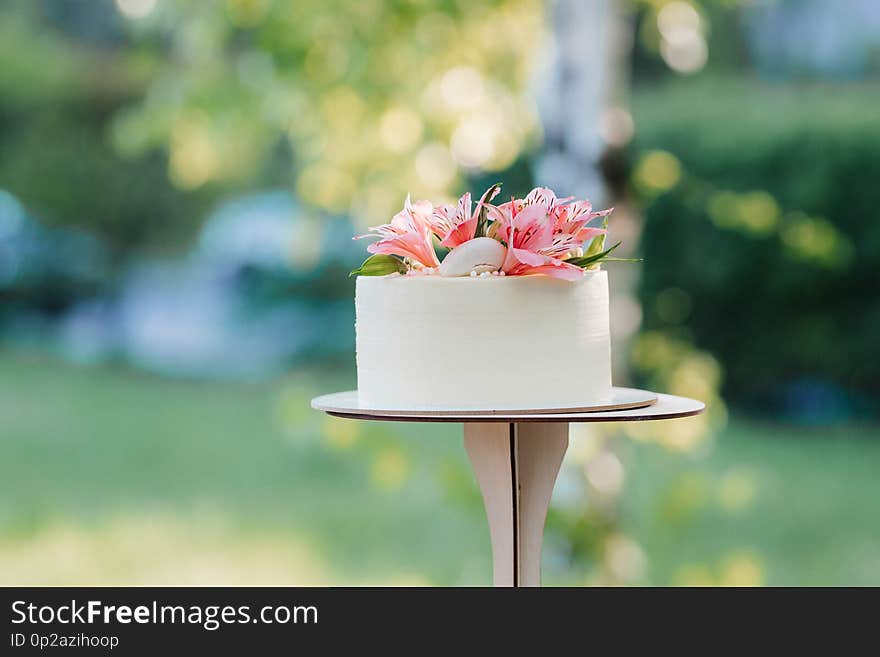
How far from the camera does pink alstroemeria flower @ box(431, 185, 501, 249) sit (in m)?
1.86

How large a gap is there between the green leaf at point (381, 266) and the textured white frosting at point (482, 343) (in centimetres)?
3

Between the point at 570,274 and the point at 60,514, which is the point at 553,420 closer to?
the point at 570,274

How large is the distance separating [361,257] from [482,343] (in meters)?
6.72

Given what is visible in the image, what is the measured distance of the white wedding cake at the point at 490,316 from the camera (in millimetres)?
1815

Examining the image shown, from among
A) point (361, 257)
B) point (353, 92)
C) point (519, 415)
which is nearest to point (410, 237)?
point (519, 415)

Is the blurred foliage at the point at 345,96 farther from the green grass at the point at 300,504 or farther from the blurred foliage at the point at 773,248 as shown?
the blurred foliage at the point at 773,248

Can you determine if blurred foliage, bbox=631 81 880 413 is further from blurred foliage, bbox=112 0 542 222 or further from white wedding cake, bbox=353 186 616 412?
→ white wedding cake, bbox=353 186 616 412

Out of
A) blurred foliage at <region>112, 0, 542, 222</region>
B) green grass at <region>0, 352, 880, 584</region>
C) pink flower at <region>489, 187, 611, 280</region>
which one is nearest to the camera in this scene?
pink flower at <region>489, 187, 611, 280</region>

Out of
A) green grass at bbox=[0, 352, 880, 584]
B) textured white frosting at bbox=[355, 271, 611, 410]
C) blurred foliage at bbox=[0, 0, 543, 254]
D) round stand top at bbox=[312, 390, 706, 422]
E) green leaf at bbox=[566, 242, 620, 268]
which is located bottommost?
green grass at bbox=[0, 352, 880, 584]

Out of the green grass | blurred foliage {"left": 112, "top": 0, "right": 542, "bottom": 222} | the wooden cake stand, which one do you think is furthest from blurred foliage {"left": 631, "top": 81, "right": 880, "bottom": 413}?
the wooden cake stand

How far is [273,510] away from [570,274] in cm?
517

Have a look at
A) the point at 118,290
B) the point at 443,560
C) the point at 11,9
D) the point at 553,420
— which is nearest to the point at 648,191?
the point at 553,420

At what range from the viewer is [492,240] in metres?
1.83

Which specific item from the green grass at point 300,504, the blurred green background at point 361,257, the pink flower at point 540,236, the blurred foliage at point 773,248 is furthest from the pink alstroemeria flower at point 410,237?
the blurred foliage at point 773,248
